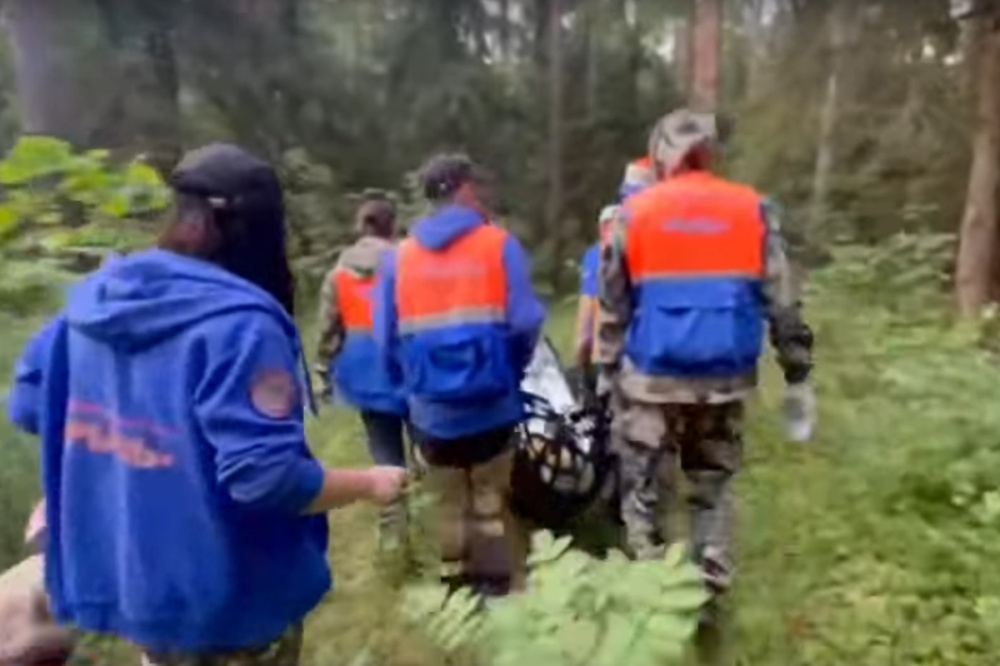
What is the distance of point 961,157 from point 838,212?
1809mm

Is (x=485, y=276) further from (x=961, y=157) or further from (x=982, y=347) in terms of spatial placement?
(x=961, y=157)

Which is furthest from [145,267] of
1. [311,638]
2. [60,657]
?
[311,638]

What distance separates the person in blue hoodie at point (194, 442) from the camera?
2.91 metres

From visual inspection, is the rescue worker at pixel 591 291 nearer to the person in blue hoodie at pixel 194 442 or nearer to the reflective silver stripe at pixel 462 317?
the reflective silver stripe at pixel 462 317

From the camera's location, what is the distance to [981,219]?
461 inches

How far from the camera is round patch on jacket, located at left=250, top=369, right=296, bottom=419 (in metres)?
2.90

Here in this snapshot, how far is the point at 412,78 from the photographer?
18734mm

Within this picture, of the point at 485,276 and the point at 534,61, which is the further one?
the point at 534,61

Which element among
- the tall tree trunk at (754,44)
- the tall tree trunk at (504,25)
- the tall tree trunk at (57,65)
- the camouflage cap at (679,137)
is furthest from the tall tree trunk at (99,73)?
the camouflage cap at (679,137)

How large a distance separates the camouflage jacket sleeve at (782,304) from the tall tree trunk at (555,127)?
1441 centimetres

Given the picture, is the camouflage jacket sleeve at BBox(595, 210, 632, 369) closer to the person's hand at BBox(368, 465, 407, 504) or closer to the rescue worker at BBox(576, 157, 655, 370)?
the rescue worker at BBox(576, 157, 655, 370)

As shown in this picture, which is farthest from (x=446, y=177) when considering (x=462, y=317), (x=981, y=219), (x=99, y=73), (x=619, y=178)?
(x=619, y=178)

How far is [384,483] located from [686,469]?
2.75 m

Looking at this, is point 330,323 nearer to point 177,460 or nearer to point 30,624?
point 30,624
